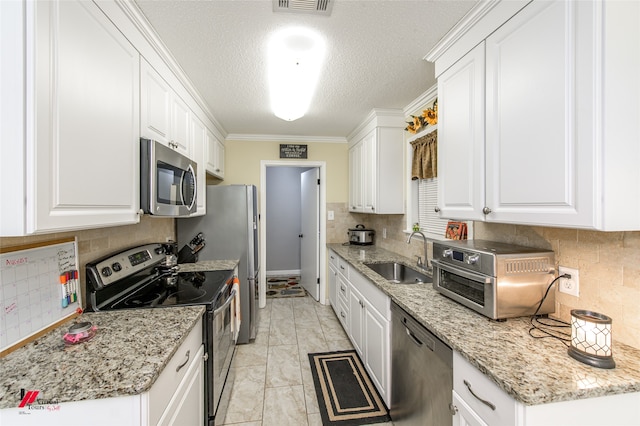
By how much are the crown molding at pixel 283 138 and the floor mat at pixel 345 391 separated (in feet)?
9.11

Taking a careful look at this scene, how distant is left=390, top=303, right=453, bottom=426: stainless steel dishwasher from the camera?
4.10 feet

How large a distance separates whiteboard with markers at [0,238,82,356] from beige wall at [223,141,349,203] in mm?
2590

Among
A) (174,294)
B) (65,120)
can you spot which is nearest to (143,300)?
(174,294)

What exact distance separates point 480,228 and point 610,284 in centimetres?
78

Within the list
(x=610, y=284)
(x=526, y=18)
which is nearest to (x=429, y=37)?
(x=526, y=18)

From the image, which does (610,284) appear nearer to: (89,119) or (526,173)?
(526,173)

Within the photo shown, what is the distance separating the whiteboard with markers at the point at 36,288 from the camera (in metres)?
1.07

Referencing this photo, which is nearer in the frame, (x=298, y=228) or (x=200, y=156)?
(x=200, y=156)

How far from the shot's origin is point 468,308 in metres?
1.48

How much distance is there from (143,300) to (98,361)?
2.31ft

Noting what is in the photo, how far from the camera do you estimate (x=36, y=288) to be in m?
1.20

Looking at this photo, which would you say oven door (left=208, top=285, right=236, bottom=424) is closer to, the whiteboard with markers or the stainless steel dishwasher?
the whiteboard with markers

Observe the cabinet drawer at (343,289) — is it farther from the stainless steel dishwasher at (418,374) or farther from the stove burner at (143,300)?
the stove burner at (143,300)

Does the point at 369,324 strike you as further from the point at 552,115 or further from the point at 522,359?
the point at 552,115
